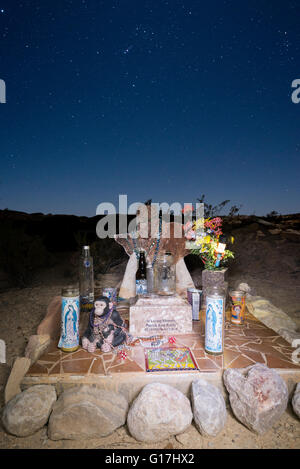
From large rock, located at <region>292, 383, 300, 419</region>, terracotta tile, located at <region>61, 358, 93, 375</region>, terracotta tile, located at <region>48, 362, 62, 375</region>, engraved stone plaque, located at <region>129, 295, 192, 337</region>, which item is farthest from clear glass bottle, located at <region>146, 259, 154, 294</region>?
large rock, located at <region>292, 383, 300, 419</region>

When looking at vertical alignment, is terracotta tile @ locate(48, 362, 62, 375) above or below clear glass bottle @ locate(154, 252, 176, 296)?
below

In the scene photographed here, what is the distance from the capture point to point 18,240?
995cm

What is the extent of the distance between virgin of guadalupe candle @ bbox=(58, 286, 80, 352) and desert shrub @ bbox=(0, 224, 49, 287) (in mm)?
5745

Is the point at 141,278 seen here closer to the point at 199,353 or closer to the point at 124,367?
the point at 199,353

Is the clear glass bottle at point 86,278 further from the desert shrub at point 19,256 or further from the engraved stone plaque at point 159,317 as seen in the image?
the desert shrub at point 19,256

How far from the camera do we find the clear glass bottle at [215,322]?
3.22m

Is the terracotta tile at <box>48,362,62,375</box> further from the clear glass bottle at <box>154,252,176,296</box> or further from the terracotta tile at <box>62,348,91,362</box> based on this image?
the clear glass bottle at <box>154,252,176,296</box>

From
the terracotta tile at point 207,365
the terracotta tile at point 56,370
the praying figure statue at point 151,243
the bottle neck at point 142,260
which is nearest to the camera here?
the terracotta tile at point 56,370

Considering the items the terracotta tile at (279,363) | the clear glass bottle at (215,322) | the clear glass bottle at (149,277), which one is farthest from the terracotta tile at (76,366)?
the terracotta tile at (279,363)

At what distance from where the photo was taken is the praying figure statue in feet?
16.9

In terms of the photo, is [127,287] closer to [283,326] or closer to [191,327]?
[191,327]

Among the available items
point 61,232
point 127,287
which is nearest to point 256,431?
point 127,287

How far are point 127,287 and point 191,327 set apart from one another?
63.5 inches

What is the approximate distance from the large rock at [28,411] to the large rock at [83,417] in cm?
9
